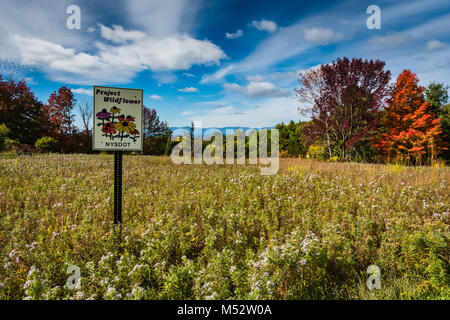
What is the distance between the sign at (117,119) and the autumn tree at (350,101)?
14.8m

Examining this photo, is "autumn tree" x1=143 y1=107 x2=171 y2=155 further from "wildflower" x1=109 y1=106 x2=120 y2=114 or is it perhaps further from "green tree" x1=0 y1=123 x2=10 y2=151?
"wildflower" x1=109 y1=106 x2=120 y2=114

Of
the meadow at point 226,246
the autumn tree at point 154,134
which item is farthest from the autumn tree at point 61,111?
the meadow at point 226,246

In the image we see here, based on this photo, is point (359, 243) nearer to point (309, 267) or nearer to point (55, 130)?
point (309, 267)

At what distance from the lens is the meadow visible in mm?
2494

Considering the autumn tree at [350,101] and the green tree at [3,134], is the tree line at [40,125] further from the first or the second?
the autumn tree at [350,101]

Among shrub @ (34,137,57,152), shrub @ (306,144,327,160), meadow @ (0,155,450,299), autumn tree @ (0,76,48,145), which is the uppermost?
autumn tree @ (0,76,48,145)

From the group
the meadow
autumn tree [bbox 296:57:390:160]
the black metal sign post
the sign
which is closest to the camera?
the meadow

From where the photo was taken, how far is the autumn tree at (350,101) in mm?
15844

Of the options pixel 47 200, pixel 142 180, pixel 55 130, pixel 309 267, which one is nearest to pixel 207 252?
pixel 309 267

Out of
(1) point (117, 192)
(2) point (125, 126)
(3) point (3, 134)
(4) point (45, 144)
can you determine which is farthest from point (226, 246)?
(3) point (3, 134)

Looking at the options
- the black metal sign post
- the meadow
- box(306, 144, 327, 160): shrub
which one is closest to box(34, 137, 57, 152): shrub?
the meadow

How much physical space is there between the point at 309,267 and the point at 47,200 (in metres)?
5.52

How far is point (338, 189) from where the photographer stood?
20.4 feet

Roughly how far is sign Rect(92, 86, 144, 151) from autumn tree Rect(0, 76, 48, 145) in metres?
24.8
